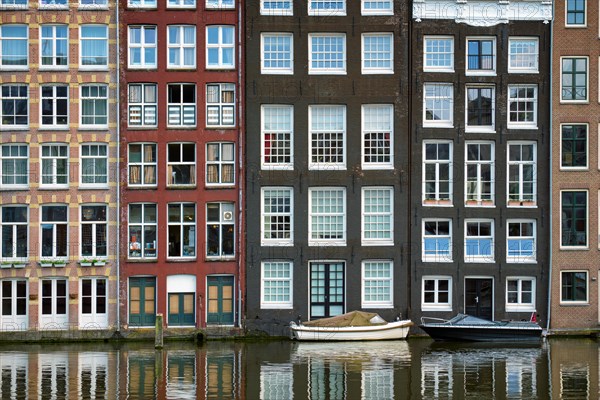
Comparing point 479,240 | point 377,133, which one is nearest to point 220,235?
point 377,133

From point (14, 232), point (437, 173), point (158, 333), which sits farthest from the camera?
point (437, 173)

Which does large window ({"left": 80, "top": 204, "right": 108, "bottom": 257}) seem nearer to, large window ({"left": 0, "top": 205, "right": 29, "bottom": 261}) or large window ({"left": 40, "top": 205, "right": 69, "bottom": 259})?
large window ({"left": 40, "top": 205, "right": 69, "bottom": 259})

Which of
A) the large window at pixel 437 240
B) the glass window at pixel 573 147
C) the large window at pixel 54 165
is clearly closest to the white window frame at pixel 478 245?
the large window at pixel 437 240

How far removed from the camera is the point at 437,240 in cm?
4828

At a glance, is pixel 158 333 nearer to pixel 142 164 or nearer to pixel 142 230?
pixel 142 230

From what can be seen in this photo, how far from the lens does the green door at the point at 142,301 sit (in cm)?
4762

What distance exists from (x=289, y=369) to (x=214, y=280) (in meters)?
10.5

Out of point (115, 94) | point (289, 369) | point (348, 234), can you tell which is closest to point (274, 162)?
point (348, 234)

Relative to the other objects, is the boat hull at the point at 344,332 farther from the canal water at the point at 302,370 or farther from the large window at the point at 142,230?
the large window at the point at 142,230

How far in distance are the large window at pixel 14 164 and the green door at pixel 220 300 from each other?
9.61 meters

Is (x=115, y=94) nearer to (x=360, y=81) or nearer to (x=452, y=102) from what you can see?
(x=360, y=81)

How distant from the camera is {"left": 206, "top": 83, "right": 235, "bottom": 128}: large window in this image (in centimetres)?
4803

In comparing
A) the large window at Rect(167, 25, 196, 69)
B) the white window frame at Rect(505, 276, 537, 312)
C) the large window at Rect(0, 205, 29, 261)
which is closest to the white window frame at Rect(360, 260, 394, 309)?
the white window frame at Rect(505, 276, 537, 312)

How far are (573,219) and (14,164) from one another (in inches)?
1001
